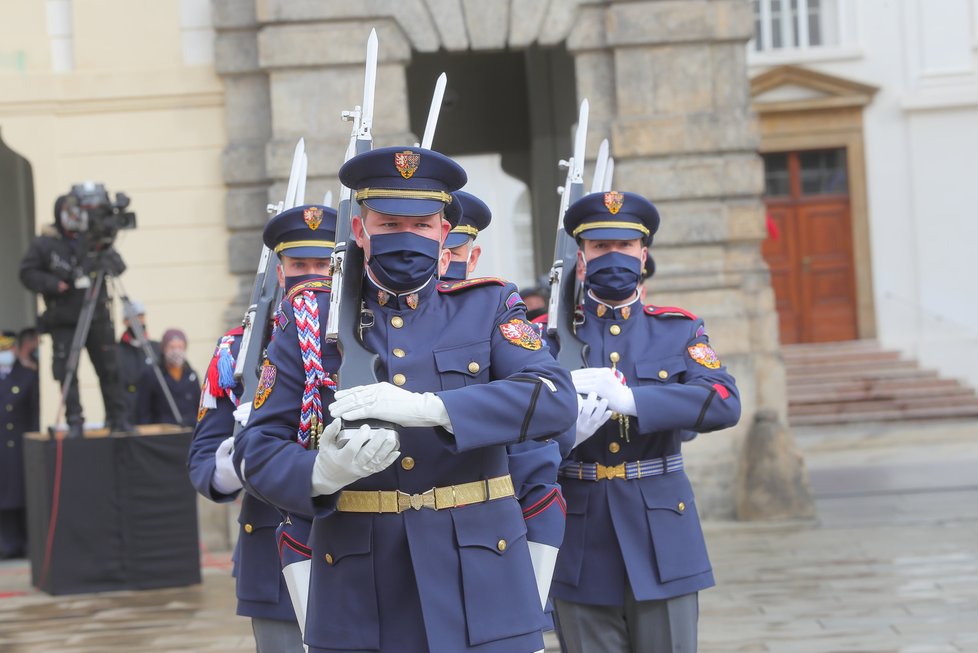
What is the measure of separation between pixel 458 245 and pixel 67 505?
4.85m

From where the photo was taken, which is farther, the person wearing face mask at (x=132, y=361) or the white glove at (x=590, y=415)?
the person wearing face mask at (x=132, y=361)

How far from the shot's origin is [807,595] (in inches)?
331

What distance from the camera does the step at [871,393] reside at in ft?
61.5

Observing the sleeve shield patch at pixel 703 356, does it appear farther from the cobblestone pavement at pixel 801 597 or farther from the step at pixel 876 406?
the step at pixel 876 406

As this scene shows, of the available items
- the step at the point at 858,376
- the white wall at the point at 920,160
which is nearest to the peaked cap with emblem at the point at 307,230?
the step at the point at 858,376

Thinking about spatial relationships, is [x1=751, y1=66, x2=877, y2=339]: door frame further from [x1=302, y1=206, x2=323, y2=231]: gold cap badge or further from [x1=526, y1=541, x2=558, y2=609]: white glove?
[x1=526, y1=541, x2=558, y2=609]: white glove

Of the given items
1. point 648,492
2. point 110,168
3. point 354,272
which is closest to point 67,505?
point 110,168

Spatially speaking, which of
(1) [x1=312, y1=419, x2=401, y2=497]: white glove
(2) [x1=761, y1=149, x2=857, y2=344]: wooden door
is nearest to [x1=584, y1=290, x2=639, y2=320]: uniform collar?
(1) [x1=312, y1=419, x2=401, y2=497]: white glove

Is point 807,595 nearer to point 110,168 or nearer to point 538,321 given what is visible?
point 538,321

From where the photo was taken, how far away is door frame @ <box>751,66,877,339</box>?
20547mm

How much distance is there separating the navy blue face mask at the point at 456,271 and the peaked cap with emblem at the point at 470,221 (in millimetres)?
64

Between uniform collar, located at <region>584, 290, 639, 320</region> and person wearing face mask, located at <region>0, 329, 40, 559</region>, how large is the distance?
724 cm

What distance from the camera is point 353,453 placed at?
3.24 meters

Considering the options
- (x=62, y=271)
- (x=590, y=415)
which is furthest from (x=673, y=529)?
(x=62, y=271)
